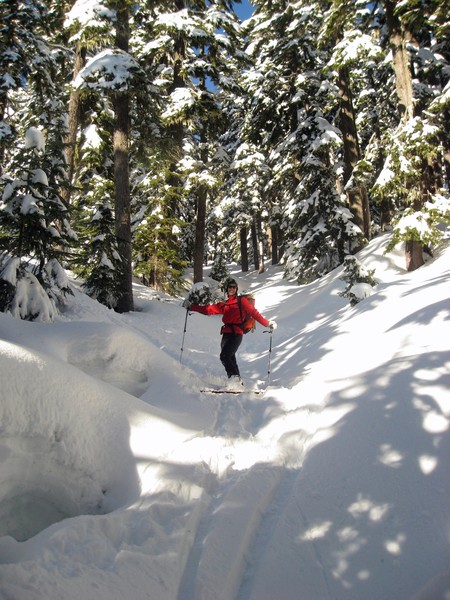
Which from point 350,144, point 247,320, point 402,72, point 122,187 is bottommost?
point 247,320

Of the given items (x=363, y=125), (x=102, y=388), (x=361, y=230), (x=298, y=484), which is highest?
(x=363, y=125)

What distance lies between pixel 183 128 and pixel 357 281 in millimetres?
10787

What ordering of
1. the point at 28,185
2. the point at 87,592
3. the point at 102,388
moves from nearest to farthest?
the point at 87,592 → the point at 102,388 → the point at 28,185

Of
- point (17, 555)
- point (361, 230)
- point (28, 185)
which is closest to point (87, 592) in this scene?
point (17, 555)

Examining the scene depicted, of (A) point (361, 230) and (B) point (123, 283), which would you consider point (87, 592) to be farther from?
(A) point (361, 230)

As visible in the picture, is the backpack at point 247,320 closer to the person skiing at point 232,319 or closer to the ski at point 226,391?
the person skiing at point 232,319

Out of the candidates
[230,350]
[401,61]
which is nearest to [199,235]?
[401,61]

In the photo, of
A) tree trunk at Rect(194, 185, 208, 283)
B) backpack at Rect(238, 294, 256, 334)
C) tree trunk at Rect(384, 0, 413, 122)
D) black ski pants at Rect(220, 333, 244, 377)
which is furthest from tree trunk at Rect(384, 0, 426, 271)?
tree trunk at Rect(194, 185, 208, 283)

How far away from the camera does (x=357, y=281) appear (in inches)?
425

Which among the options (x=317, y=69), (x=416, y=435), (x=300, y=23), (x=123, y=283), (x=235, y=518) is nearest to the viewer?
(x=235, y=518)

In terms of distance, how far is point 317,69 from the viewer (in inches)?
742

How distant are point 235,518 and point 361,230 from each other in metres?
15.7

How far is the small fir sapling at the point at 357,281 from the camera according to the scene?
1041 centimetres

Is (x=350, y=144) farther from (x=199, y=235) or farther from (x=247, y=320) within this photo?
(x=247, y=320)
